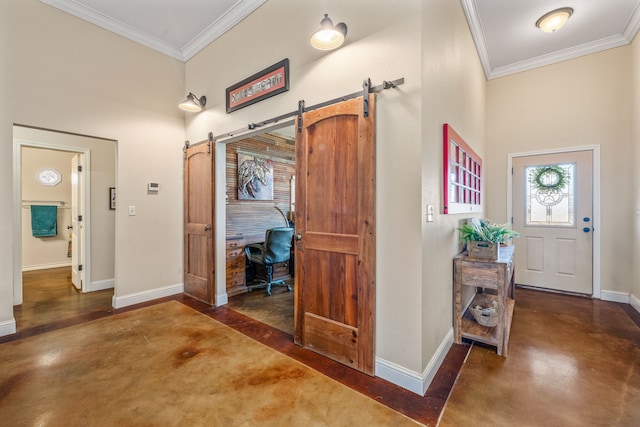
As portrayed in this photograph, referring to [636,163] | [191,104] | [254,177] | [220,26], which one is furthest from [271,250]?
[636,163]

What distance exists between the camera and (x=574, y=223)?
3828 mm

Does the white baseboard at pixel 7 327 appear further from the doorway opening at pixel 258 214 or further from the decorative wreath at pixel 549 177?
the decorative wreath at pixel 549 177

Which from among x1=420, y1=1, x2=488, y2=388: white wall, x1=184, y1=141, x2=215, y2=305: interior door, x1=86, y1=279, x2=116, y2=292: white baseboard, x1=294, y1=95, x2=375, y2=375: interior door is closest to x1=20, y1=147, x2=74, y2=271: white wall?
x1=86, y1=279, x2=116, y2=292: white baseboard

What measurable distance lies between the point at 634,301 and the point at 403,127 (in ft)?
12.8

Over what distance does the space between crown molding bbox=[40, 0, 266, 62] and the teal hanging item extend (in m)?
4.18

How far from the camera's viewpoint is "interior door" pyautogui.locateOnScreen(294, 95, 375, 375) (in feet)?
6.53

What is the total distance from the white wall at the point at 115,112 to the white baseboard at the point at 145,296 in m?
0.01

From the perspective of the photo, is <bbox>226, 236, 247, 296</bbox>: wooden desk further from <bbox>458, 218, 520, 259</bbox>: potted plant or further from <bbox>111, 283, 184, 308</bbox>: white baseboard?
<bbox>458, 218, 520, 259</bbox>: potted plant

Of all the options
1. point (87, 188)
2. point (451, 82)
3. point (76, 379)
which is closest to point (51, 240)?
point (87, 188)

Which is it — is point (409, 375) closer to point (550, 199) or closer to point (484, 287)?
point (484, 287)

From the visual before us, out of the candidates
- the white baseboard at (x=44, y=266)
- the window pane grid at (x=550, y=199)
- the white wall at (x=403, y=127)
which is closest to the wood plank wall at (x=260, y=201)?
the white wall at (x=403, y=127)

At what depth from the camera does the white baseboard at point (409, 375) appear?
1.81 metres

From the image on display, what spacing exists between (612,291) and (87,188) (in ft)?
24.3

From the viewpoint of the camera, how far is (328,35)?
1972mm
